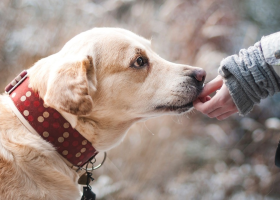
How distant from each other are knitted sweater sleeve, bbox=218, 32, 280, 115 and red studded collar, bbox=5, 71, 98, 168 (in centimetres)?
90

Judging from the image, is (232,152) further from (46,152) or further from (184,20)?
(46,152)

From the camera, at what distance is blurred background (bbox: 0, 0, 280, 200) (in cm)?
304

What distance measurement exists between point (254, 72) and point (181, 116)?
185 cm

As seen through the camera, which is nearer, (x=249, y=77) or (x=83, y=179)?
(x=249, y=77)

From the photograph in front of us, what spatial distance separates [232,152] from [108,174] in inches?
56.3

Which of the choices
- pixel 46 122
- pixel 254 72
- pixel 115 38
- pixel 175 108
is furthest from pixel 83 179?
pixel 254 72

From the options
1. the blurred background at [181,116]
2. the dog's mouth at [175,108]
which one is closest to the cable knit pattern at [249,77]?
the dog's mouth at [175,108]

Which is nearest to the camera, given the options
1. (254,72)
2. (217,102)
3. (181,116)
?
(254,72)

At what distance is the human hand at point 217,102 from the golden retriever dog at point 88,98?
0.18 feet

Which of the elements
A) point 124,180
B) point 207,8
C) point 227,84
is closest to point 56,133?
point 227,84

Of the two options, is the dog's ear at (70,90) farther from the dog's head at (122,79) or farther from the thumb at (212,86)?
the thumb at (212,86)

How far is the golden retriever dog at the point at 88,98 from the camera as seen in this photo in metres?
1.46

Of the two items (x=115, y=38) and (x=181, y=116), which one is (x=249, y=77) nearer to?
(x=115, y=38)

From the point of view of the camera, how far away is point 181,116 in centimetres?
325
